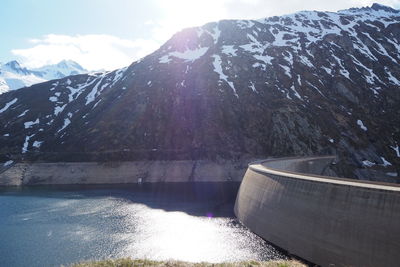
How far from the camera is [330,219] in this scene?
34719mm

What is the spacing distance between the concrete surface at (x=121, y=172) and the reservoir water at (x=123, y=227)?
11620 millimetres

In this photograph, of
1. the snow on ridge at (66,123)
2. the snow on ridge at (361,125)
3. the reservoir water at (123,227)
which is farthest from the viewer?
the snow on ridge at (66,123)

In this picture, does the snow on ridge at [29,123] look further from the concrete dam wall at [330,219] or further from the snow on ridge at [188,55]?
the concrete dam wall at [330,219]

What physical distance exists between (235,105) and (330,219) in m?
85.1

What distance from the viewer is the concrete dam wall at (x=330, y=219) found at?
2997 centimetres

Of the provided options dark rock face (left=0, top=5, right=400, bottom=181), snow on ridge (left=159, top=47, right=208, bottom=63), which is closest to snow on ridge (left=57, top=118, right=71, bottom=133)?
dark rock face (left=0, top=5, right=400, bottom=181)

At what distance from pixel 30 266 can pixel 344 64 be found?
136595 millimetres

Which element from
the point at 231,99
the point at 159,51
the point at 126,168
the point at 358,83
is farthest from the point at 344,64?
the point at 126,168

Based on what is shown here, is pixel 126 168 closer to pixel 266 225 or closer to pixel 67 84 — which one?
pixel 266 225

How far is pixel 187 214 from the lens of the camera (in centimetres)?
6359

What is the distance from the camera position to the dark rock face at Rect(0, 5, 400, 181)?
346 ft

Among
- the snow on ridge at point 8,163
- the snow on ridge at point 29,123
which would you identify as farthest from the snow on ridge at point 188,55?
the snow on ridge at point 8,163

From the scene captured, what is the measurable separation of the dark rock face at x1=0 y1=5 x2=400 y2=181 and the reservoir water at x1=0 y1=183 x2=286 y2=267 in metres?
27.1

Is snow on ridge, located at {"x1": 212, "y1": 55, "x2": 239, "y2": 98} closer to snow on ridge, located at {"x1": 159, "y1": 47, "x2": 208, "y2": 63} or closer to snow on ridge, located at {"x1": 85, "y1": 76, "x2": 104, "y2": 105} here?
snow on ridge, located at {"x1": 159, "y1": 47, "x2": 208, "y2": 63}
